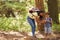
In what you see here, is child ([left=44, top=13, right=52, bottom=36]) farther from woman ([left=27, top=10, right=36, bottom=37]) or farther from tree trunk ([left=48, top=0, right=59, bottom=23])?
tree trunk ([left=48, top=0, right=59, bottom=23])

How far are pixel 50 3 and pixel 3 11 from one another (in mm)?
1741

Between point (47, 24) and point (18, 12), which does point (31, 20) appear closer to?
point (47, 24)

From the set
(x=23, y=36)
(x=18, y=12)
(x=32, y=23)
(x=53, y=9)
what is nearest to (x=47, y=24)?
(x=32, y=23)

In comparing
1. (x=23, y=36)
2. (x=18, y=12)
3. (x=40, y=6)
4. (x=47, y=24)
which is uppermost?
(x=40, y=6)

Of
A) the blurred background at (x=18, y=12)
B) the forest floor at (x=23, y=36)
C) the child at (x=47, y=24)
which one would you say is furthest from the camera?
the blurred background at (x=18, y=12)

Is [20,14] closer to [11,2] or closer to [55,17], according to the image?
[11,2]

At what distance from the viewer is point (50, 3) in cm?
820

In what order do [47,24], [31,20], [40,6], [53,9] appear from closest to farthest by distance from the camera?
[31,20] < [47,24] < [40,6] < [53,9]

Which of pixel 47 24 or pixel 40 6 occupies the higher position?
pixel 40 6

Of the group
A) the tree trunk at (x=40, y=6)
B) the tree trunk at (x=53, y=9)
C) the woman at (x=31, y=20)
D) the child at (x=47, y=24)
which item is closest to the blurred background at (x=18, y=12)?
the tree trunk at (x=53, y=9)

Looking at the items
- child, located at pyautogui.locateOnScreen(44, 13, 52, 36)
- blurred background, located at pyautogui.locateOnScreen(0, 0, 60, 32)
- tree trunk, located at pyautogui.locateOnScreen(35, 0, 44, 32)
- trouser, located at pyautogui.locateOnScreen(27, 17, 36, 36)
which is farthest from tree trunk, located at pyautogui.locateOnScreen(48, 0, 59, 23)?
trouser, located at pyautogui.locateOnScreen(27, 17, 36, 36)

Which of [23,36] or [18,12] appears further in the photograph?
[18,12]

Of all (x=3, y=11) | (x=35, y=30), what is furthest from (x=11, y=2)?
(x=35, y=30)

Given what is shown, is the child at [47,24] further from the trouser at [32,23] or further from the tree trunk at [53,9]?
the tree trunk at [53,9]
